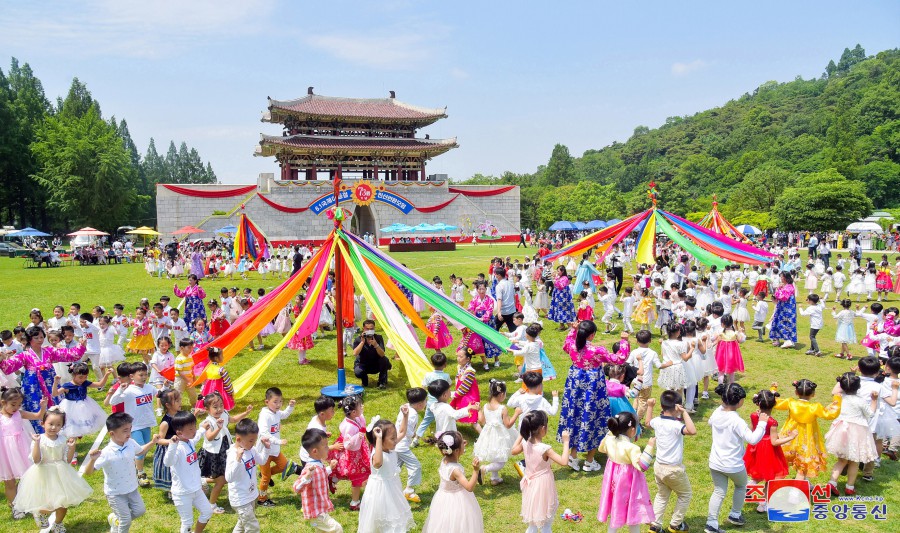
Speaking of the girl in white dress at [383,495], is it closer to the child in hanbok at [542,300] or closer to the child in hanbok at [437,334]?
the child in hanbok at [437,334]

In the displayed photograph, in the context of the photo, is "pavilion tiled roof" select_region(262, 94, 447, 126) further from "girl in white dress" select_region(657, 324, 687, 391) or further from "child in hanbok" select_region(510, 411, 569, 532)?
"child in hanbok" select_region(510, 411, 569, 532)

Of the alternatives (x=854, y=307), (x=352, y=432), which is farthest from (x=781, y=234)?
(x=352, y=432)

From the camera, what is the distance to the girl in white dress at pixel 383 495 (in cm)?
460

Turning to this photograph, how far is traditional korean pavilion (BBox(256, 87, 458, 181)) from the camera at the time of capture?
47.2 metres

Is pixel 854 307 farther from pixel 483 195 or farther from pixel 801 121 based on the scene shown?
pixel 801 121

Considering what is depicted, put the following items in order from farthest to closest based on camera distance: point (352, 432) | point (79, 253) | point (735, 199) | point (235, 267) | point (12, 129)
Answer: point (735, 199)
point (12, 129)
point (79, 253)
point (235, 267)
point (352, 432)

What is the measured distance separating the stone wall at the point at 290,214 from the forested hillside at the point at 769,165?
65.2 feet

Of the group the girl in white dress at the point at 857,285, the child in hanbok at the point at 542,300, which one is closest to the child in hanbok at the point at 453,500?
the child in hanbok at the point at 542,300

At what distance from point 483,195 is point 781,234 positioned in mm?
24041

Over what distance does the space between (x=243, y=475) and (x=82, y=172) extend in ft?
172

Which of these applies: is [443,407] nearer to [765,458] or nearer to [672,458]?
[672,458]

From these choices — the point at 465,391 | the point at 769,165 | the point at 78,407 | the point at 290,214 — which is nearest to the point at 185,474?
the point at 78,407

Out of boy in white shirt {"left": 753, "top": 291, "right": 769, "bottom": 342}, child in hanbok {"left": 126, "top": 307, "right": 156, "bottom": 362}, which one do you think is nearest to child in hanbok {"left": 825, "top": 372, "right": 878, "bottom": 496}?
boy in white shirt {"left": 753, "top": 291, "right": 769, "bottom": 342}

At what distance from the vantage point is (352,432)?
5.29 metres
